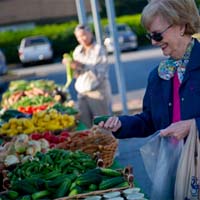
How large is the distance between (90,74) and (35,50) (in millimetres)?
22781

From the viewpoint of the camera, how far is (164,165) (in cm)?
253

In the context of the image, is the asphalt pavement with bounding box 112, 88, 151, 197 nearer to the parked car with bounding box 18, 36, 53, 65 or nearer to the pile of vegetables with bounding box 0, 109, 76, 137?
the pile of vegetables with bounding box 0, 109, 76, 137

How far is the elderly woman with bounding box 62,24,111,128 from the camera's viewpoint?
6719 mm

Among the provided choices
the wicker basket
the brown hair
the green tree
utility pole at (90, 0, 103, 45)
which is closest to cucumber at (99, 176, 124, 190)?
the brown hair

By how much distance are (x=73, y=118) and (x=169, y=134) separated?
371 cm

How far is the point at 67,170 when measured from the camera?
329cm

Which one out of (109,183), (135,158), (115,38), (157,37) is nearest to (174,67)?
(157,37)

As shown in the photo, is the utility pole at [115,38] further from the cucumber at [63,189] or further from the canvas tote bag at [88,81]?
the cucumber at [63,189]

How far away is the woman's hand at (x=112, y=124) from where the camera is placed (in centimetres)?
276

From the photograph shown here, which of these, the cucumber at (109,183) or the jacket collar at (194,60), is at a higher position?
the jacket collar at (194,60)

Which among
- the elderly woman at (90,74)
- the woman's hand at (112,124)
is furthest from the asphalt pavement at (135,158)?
the woman's hand at (112,124)

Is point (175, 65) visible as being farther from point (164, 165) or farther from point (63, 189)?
point (63, 189)

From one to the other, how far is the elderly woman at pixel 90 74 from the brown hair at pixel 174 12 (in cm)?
418

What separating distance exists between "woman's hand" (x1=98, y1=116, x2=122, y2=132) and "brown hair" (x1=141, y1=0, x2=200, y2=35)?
1.73ft
